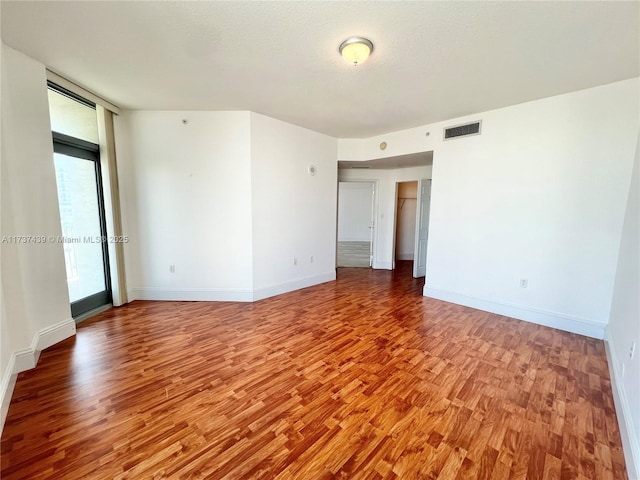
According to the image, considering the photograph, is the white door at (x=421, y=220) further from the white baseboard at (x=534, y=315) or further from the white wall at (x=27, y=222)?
the white wall at (x=27, y=222)

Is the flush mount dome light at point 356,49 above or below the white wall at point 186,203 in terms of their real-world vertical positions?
above

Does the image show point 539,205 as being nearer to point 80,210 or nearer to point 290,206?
point 290,206

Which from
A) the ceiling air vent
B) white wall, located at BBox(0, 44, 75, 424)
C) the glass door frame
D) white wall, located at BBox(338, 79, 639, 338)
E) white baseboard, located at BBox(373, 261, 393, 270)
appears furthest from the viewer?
white baseboard, located at BBox(373, 261, 393, 270)

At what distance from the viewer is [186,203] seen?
12.3ft

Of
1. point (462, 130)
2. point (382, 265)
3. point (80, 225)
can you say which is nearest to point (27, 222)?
point (80, 225)

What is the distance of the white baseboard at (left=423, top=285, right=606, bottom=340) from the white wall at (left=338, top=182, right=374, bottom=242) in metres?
6.67

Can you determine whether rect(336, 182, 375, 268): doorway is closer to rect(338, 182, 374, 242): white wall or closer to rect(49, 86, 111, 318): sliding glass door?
rect(338, 182, 374, 242): white wall

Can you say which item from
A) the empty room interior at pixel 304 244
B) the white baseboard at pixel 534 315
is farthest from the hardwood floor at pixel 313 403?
the white baseboard at pixel 534 315

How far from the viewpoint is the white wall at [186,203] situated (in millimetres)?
3633

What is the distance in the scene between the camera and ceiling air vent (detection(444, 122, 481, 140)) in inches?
140

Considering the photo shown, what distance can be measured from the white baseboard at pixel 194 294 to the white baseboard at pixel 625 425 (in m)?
3.68

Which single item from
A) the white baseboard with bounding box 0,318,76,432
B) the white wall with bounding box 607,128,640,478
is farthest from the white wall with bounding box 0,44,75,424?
the white wall with bounding box 607,128,640,478

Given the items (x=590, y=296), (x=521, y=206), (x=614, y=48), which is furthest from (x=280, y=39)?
(x=590, y=296)

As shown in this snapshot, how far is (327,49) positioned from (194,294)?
3502 millimetres
